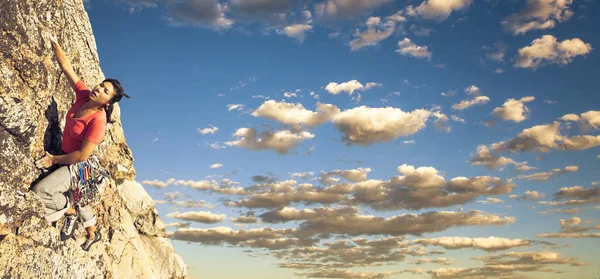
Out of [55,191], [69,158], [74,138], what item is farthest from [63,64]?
[55,191]

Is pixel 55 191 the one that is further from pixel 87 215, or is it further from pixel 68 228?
pixel 87 215

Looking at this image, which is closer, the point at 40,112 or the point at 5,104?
the point at 5,104

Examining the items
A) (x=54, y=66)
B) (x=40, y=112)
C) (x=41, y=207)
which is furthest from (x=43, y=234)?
(x=54, y=66)

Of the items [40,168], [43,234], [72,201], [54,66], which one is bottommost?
[43,234]

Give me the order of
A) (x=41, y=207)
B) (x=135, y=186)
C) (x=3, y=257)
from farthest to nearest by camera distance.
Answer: (x=135, y=186) < (x=41, y=207) < (x=3, y=257)

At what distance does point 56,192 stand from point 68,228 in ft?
4.98

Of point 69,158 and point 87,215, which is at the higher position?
point 69,158

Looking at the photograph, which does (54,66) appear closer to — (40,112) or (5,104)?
(40,112)

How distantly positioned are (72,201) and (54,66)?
4375mm

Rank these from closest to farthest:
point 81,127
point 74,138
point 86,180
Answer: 1. point 81,127
2. point 74,138
3. point 86,180

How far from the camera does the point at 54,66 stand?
13781 mm

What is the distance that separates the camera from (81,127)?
12039 mm

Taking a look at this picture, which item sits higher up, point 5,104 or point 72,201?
point 5,104

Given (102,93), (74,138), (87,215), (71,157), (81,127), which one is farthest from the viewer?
(87,215)
